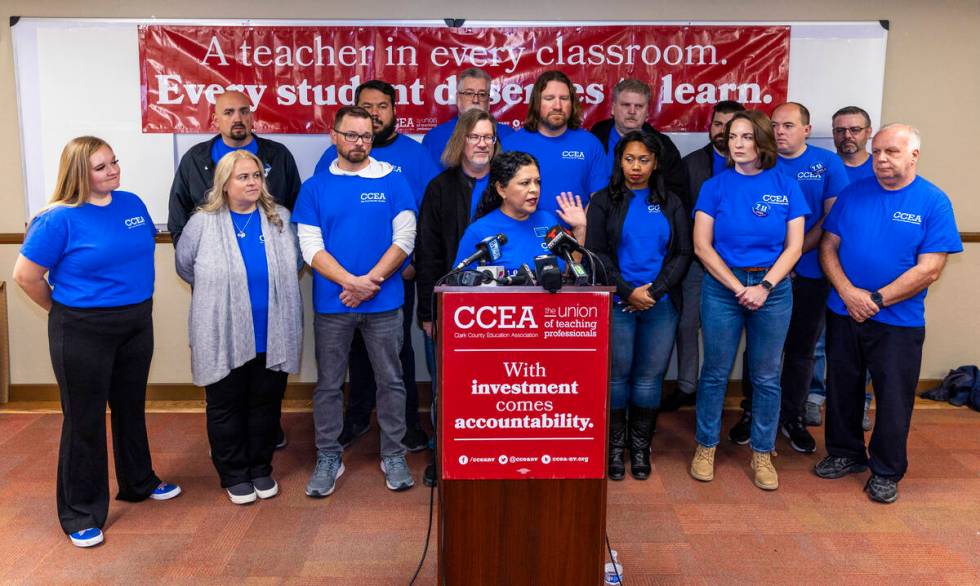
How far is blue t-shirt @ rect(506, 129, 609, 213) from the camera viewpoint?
12.1 ft

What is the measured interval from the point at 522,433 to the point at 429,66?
3047 mm

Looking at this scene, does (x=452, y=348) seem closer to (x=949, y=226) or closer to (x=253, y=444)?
(x=253, y=444)

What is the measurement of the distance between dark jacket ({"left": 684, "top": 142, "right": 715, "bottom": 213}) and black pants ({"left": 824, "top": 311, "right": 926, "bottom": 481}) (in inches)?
34.4

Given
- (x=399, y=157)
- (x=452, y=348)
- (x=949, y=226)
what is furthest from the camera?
(x=399, y=157)

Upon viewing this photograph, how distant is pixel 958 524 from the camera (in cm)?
328

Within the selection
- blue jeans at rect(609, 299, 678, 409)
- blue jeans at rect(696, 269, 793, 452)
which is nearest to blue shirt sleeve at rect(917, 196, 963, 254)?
blue jeans at rect(696, 269, 793, 452)

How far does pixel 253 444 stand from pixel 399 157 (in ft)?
5.00

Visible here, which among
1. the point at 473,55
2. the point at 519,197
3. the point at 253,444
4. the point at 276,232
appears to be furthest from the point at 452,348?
the point at 473,55

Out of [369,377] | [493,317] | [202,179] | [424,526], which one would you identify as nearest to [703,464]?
[424,526]

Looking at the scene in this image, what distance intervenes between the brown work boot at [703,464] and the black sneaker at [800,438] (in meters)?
0.57

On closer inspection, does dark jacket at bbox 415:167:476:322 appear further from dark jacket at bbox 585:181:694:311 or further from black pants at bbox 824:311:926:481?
black pants at bbox 824:311:926:481

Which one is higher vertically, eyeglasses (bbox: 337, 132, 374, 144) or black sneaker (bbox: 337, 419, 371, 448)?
eyeglasses (bbox: 337, 132, 374, 144)

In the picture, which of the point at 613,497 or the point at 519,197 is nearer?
the point at 519,197

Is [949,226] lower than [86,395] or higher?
higher
